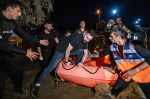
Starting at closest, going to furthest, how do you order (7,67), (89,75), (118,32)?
(118,32)
(7,67)
(89,75)

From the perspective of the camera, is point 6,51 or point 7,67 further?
point 7,67

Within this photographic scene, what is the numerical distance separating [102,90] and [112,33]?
55.8 inches

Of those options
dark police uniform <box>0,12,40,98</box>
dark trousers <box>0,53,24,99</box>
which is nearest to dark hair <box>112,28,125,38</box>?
dark police uniform <box>0,12,40,98</box>

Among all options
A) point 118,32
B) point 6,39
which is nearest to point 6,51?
point 6,39

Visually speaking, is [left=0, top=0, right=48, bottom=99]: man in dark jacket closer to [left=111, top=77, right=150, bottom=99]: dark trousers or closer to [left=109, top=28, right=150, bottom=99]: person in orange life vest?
[left=109, top=28, right=150, bottom=99]: person in orange life vest

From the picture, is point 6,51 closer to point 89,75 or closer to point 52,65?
point 52,65

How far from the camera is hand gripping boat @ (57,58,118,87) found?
8.48ft

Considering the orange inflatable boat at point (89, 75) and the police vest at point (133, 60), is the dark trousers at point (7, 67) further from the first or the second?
the police vest at point (133, 60)

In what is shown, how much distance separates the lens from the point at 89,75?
265cm

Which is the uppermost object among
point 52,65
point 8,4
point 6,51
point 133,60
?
point 8,4

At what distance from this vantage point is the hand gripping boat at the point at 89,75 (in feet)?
8.48

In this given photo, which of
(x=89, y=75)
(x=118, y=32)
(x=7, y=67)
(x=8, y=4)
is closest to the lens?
(x=118, y=32)

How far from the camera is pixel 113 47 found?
84.2 inches

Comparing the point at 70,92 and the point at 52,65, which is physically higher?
the point at 52,65
